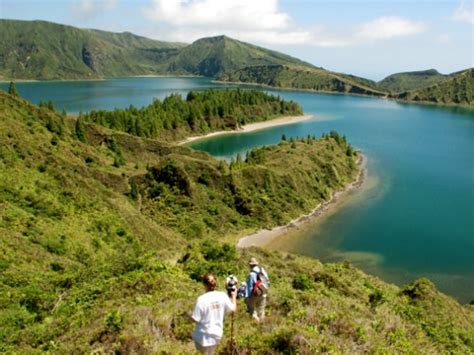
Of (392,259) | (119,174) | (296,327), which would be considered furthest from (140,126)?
(296,327)

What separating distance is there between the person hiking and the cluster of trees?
336ft

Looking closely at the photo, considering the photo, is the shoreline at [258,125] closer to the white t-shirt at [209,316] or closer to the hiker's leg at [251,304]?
the hiker's leg at [251,304]

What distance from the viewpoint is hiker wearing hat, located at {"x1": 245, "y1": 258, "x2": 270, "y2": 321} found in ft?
48.9

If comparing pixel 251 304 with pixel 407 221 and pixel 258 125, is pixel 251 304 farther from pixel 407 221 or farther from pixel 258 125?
pixel 258 125

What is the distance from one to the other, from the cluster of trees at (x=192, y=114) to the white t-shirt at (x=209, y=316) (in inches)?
4031

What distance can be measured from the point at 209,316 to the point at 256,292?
15.5 ft

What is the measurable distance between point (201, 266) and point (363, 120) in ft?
613

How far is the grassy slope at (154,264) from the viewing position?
47.8 ft

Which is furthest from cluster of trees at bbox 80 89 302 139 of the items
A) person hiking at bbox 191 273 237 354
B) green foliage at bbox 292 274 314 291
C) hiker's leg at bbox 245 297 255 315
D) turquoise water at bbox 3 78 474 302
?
person hiking at bbox 191 273 237 354

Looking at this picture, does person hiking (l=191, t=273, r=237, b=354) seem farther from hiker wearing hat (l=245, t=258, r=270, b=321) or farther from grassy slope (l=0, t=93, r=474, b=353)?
hiker wearing hat (l=245, t=258, r=270, b=321)

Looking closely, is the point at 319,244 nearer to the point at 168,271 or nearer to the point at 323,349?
the point at 168,271

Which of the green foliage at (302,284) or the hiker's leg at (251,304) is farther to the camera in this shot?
the green foliage at (302,284)

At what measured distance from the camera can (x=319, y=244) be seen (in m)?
60.6

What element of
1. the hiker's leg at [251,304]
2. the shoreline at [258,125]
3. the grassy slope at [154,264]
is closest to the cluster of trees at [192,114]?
the shoreline at [258,125]
